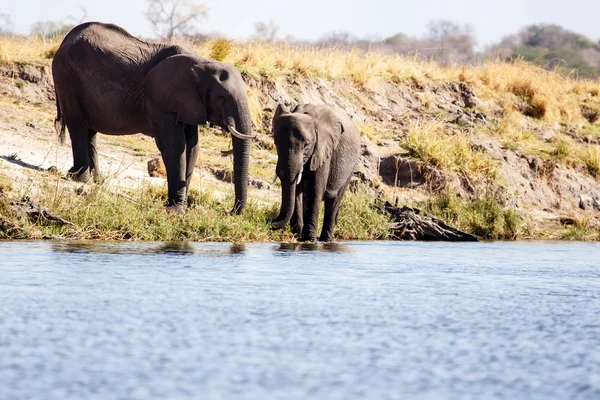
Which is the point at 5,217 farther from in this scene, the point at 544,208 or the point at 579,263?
the point at 544,208

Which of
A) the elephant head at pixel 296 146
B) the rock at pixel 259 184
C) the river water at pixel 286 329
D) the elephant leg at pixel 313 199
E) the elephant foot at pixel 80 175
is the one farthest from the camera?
the rock at pixel 259 184

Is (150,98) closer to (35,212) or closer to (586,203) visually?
(35,212)

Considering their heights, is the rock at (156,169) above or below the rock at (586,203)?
above

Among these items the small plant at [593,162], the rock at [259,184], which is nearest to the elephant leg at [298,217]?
the rock at [259,184]

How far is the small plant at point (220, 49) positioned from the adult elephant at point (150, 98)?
7.10 m

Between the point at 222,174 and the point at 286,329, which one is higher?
the point at 222,174

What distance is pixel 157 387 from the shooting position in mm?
3723

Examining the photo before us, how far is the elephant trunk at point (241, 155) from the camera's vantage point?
12359 millimetres

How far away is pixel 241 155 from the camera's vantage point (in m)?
12.6

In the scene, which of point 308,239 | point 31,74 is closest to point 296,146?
point 308,239

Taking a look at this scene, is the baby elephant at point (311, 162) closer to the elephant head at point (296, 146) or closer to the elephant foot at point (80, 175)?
the elephant head at point (296, 146)

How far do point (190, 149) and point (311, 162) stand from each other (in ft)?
7.09

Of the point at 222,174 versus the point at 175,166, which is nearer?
→ the point at 175,166

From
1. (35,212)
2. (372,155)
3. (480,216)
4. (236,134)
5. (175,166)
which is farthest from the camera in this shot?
(372,155)
